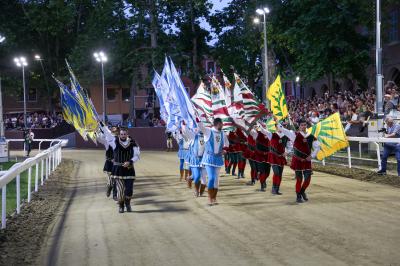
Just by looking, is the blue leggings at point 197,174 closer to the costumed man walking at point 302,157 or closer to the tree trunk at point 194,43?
the costumed man walking at point 302,157

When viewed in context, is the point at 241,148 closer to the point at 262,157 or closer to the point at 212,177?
the point at 262,157

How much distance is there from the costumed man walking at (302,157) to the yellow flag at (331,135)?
246 centimetres

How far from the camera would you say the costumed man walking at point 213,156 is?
1224 centimetres

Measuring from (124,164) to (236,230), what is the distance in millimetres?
3363

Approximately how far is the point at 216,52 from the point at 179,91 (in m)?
35.1

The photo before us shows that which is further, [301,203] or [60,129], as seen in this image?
[60,129]

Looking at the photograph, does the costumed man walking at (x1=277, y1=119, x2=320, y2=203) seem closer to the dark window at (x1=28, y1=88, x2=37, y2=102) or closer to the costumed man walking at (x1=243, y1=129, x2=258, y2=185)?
the costumed man walking at (x1=243, y1=129, x2=258, y2=185)

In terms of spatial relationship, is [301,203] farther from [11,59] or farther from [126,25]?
[11,59]

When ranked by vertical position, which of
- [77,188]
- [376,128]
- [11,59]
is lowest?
[77,188]

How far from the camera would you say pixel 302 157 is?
12273mm

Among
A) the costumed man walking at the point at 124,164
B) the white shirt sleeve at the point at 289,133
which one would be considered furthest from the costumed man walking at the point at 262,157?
the costumed man walking at the point at 124,164

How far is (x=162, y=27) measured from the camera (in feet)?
150

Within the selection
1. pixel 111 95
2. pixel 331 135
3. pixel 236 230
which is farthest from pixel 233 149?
pixel 111 95

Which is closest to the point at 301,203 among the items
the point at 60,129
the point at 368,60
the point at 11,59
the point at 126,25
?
the point at 368,60
